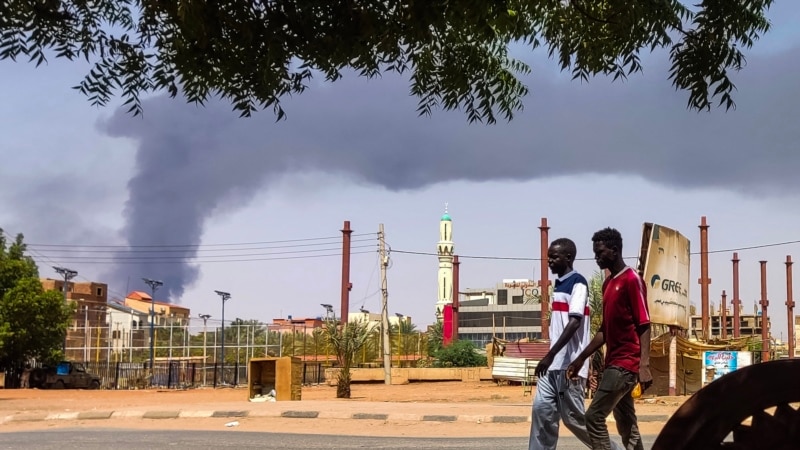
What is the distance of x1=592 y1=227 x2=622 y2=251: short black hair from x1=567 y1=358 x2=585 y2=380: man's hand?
33.8 inches

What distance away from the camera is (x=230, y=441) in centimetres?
1210

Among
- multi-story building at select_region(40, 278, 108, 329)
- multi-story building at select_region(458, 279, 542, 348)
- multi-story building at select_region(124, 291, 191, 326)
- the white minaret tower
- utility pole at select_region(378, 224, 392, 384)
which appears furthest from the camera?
the white minaret tower

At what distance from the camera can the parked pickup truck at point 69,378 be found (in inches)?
1729

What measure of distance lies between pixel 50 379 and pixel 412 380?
16.8 meters

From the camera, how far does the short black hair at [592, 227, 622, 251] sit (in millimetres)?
6844

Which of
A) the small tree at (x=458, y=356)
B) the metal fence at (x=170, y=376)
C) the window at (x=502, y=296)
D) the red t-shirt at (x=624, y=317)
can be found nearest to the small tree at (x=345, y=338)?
the metal fence at (x=170, y=376)

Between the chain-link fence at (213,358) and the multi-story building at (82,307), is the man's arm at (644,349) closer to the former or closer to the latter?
the chain-link fence at (213,358)

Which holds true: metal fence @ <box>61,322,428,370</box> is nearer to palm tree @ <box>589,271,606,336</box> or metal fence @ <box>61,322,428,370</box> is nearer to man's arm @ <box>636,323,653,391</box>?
palm tree @ <box>589,271,606,336</box>

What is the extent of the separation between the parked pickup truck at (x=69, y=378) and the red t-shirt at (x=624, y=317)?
41.6m

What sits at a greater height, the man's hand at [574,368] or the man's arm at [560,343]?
the man's arm at [560,343]

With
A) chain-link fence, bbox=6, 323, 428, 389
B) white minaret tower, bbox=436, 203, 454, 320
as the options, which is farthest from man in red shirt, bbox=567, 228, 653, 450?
white minaret tower, bbox=436, 203, 454, 320

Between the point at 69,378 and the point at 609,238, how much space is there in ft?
136

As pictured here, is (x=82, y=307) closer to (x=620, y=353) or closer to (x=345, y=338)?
(x=345, y=338)

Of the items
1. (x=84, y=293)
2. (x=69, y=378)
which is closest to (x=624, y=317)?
(x=69, y=378)
